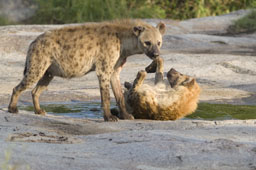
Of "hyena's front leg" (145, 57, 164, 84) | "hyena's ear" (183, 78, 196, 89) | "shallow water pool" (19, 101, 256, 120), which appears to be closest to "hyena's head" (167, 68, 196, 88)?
"hyena's ear" (183, 78, 196, 89)

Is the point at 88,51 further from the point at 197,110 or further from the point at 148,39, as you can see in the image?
the point at 197,110

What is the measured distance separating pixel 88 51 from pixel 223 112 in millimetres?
1529

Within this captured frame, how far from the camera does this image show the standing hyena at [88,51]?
4.62 m

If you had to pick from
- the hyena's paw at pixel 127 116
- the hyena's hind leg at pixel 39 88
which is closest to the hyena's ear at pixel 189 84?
the hyena's paw at pixel 127 116

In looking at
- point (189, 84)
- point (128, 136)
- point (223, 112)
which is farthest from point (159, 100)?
point (128, 136)

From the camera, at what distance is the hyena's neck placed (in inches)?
189

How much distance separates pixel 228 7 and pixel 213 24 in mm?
2903

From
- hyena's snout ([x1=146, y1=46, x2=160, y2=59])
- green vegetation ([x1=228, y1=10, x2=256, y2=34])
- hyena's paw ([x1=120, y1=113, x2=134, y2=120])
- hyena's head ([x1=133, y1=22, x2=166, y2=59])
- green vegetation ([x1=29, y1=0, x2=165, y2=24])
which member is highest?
hyena's head ([x1=133, y1=22, x2=166, y2=59])

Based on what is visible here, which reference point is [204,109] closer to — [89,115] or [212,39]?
→ [89,115]

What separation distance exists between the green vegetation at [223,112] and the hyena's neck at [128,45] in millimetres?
869

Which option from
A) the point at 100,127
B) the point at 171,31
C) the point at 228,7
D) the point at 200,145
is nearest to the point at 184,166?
the point at 200,145

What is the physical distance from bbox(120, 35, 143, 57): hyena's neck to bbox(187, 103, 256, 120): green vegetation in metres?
0.87

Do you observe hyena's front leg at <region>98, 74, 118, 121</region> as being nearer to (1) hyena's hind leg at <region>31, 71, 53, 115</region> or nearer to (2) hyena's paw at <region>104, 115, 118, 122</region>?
(2) hyena's paw at <region>104, 115, 118, 122</region>

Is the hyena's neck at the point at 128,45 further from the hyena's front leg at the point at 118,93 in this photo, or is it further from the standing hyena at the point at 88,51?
the hyena's front leg at the point at 118,93
